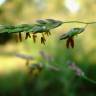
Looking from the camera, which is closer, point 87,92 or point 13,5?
point 87,92

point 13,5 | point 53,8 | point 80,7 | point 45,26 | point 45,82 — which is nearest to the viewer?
point 45,26

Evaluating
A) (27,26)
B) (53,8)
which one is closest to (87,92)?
(53,8)

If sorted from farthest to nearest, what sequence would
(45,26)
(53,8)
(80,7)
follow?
(53,8) → (80,7) → (45,26)

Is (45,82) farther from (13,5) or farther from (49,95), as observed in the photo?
(13,5)

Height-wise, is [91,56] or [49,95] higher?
[91,56]

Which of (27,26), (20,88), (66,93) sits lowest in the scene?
(20,88)

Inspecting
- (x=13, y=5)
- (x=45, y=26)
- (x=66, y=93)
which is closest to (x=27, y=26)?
(x=45, y=26)

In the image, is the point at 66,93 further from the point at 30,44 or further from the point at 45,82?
the point at 30,44
